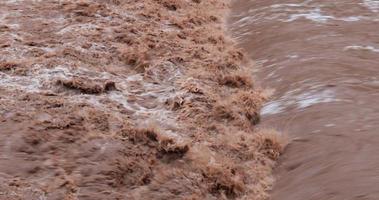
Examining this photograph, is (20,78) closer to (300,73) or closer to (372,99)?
(300,73)

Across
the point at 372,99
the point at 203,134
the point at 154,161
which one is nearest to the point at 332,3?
the point at 372,99

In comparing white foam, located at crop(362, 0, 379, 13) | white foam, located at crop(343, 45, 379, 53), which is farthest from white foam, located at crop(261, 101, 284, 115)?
white foam, located at crop(362, 0, 379, 13)

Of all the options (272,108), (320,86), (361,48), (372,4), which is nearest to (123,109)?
(272,108)

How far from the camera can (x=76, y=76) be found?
7625mm

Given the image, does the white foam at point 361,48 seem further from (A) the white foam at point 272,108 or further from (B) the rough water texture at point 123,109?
(A) the white foam at point 272,108

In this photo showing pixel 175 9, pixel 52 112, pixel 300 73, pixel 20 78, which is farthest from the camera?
pixel 175 9

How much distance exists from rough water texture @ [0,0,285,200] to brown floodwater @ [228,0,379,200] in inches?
10.5

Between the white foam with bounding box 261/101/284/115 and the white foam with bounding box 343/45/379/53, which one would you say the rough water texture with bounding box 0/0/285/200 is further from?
the white foam with bounding box 343/45/379/53

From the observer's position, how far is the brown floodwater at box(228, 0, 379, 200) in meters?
5.75

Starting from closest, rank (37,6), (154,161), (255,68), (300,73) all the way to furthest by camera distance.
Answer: (154,161) < (300,73) < (255,68) < (37,6)

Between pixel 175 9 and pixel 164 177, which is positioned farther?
pixel 175 9

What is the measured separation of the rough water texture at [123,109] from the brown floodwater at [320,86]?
27 cm

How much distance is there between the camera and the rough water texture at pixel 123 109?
581 cm

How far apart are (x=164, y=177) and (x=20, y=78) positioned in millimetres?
2617
